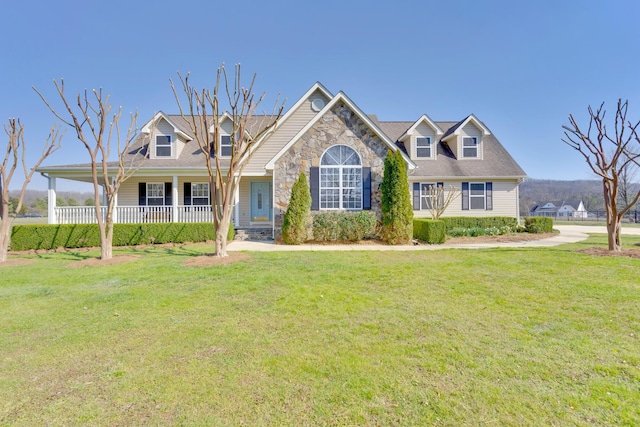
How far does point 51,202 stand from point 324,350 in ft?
50.2

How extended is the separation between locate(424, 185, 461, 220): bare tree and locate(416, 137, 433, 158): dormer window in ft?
7.91

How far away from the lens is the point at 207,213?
521 inches

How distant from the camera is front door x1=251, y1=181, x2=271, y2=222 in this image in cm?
1562

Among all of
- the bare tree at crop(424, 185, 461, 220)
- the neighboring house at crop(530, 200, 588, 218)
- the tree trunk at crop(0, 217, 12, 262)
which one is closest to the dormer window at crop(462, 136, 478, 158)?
the bare tree at crop(424, 185, 461, 220)

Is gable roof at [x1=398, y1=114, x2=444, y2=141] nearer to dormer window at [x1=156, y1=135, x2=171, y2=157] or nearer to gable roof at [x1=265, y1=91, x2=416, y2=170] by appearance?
gable roof at [x1=265, y1=91, x2=416, y2=170]

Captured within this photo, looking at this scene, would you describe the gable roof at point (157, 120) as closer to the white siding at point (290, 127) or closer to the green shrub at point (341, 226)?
the white siding at point (290, 127)

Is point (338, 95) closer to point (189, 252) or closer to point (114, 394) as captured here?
point (189, 252)

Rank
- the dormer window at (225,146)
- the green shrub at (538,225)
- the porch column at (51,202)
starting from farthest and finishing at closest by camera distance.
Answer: the dormer window at (225,146), the green shrub at (538,225), the porch column at (51,202)

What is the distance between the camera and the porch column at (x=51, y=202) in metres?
12.3

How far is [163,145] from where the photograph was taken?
15.2 meters

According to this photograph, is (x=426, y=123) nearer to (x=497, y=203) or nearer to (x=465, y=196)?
(x=465, y=196)

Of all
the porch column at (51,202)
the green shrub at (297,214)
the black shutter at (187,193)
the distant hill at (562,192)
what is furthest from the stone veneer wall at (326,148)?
the distant hill at (562,192)

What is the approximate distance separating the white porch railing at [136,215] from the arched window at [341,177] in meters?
5.60

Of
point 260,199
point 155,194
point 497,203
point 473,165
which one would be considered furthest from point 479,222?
point 155,194
